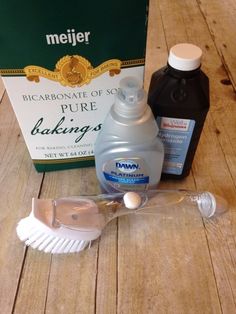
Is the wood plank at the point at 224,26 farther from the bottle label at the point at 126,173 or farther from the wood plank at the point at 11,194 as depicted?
the wood plank at the point at 11,194

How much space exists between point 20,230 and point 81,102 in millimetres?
187

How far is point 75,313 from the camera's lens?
0.34 metres

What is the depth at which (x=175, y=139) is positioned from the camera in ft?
1.35

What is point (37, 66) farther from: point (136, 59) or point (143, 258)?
point (143, 258)

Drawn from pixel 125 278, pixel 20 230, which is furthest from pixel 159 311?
pixel 20 230

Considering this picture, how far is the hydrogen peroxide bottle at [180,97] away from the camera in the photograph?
0.34 metres

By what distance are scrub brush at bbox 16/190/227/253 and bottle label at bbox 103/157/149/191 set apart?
0.7 inches

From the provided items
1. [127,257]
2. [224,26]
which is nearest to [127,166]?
[127,257]

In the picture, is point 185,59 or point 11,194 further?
point 11,194

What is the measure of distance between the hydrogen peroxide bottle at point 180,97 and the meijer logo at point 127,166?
0.06 meters

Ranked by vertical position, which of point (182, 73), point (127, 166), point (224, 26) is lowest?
point (224, 26)

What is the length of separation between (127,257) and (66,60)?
0.26 metres

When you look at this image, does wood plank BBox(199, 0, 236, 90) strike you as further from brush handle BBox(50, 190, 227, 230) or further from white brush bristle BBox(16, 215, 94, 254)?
white brush bristle BBox(16, 215, 94, 254)

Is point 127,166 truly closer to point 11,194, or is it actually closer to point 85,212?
point 85,212
